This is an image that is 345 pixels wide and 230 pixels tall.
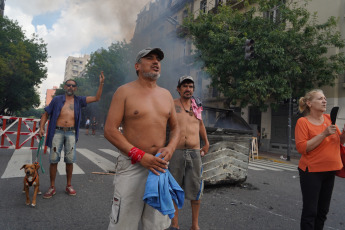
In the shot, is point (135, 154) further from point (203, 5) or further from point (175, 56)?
point (203, 5)

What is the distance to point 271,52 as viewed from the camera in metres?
12.1

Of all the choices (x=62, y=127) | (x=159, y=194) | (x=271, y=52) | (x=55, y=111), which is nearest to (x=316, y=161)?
(x=159, y=194)

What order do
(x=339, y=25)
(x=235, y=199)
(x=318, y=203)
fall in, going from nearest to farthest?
(x=318, y=203)
(x=235, y=199)
(x=339, y=25)

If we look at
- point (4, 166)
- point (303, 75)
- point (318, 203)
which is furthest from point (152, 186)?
point (303, 75)

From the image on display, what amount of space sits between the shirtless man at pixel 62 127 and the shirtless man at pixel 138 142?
2.16 metres

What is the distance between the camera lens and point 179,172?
2951 mm

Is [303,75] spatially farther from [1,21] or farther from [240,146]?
[1,21]

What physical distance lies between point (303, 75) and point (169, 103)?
14.0m

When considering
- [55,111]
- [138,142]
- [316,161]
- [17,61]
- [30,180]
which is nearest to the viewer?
[138,142]

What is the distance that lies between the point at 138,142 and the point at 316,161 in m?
1.78

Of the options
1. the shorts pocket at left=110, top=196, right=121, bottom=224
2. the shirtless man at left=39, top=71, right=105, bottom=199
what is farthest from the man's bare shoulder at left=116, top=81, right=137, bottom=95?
the shirtless man at left=39, top=71, right=105, bottom=199

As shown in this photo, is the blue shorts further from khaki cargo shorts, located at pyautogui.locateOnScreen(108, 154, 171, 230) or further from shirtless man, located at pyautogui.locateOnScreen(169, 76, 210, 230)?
khaki cargo shorts, located at pyautogui.locateOnScreen(108, 154, 171, 230)

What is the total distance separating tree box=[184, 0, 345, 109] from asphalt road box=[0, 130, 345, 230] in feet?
27.2

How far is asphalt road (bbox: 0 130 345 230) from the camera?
3008 millimetres
